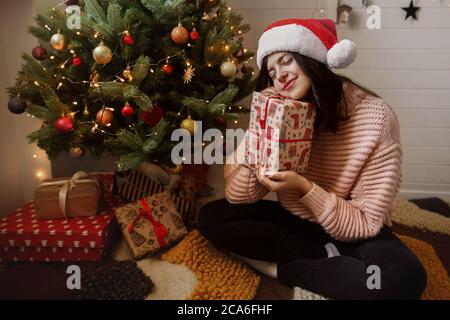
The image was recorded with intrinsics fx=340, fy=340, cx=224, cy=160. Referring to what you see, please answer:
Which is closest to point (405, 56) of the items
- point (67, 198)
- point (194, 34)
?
point (194, 34)

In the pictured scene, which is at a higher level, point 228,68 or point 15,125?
point 228,68

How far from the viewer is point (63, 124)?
3.34 ft

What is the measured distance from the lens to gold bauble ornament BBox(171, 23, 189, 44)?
41.4 inches

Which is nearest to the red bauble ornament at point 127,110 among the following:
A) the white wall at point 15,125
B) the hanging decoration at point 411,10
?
the white wall at point 15,125

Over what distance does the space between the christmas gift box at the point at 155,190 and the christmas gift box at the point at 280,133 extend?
0.50m

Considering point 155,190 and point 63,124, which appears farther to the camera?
point 155,190

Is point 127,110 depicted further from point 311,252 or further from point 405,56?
point 405,56

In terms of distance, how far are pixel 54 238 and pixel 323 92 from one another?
937 mm

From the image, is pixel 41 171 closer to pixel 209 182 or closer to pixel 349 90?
pixel 209 182

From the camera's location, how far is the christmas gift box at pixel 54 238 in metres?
1.10

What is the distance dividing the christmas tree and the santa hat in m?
0.28

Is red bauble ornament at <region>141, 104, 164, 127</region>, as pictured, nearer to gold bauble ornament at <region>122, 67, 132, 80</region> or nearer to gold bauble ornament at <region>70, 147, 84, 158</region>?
gold bauble ornament at <region>122, 67, 132, 80</region>

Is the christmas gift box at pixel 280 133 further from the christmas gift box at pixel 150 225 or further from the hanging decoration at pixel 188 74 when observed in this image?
the christmas gift box at pixel 150 225

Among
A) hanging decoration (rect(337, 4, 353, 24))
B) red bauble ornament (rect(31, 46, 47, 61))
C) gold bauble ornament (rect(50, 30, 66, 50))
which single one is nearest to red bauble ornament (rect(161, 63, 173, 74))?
gold bauble ornament (rect(50, 30, 66, 50))
